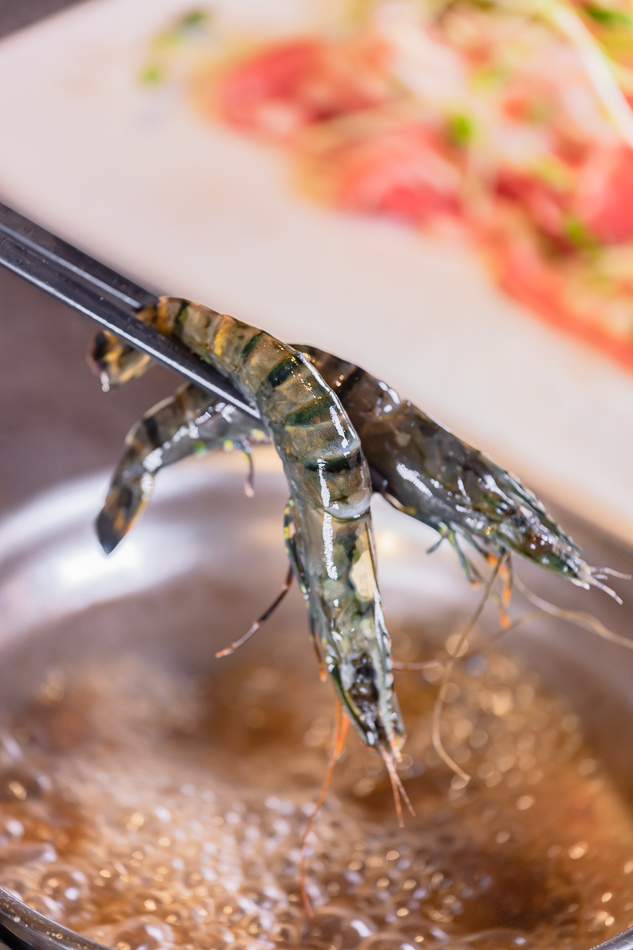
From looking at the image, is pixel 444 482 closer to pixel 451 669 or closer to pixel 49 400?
pixel 451 669

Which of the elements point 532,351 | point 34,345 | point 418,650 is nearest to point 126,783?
point 418,650

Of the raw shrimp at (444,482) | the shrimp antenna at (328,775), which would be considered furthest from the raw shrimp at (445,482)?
the shrimp antenna at (328,775)

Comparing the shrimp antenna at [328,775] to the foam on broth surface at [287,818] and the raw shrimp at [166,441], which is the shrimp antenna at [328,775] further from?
the raw shrimp at [166,441]

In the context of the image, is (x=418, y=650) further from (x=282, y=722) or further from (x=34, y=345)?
(x=34, y=345)

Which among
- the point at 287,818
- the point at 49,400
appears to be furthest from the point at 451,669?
the point at 49,400

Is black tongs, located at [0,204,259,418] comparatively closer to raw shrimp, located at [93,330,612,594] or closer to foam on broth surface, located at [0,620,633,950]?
raw shrimp, located at [93,330,612,594]

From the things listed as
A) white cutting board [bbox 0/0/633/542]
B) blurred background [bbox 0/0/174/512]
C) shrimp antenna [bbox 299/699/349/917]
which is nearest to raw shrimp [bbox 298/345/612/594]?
shrimp antenna [bbox 299/699/349/917]
